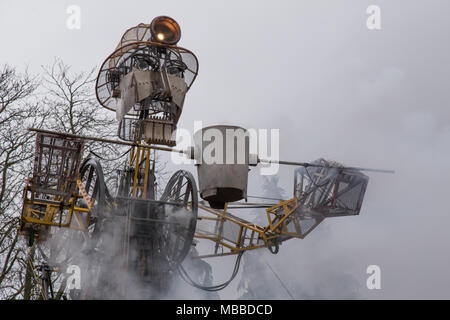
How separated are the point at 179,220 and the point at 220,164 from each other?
3.22m

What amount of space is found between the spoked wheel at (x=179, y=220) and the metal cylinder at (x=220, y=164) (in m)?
2.35

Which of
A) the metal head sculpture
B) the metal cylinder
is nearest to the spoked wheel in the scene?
the metal head sculpture

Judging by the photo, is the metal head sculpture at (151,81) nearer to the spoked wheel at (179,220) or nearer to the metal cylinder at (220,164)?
the spoked wheel at (179,220)

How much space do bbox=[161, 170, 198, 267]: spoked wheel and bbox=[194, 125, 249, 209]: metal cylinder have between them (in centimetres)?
235

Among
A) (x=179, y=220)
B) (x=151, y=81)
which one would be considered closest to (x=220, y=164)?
(x=179, y=220)

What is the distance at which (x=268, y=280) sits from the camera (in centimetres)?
2611

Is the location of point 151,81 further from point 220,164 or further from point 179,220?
point 220,164

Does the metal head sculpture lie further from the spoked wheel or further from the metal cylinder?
the metal cylinder

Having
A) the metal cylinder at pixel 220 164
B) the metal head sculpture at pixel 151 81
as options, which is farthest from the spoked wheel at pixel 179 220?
the metal cylinder at pixel 220 164

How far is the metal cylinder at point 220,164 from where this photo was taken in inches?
275

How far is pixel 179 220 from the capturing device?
32.5 feet
